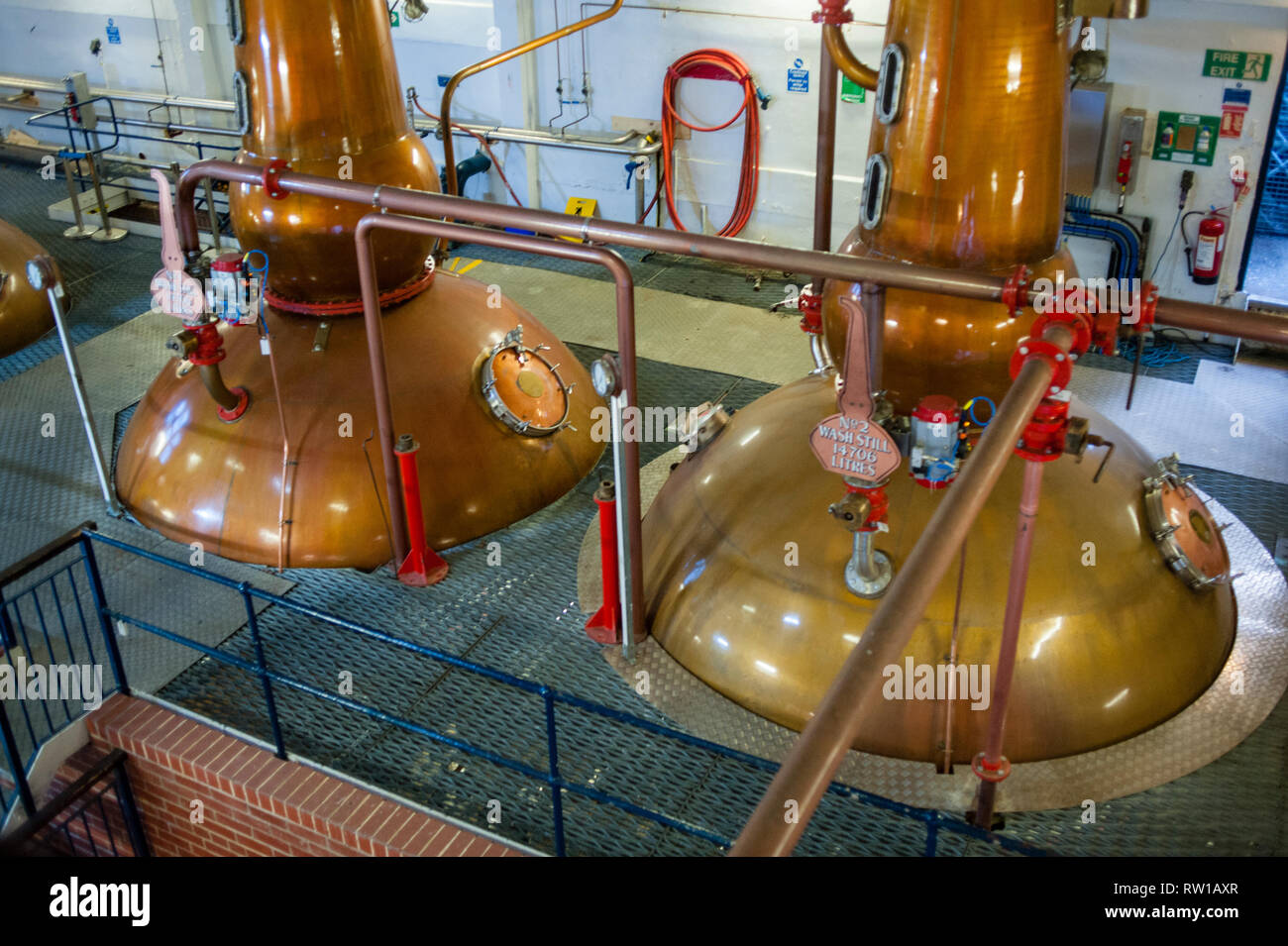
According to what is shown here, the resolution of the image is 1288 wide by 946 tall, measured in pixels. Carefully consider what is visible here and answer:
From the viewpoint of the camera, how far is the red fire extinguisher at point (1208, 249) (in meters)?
7.90

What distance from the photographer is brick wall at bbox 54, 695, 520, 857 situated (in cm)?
435

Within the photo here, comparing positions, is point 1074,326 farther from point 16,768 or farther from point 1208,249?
point 1208,249

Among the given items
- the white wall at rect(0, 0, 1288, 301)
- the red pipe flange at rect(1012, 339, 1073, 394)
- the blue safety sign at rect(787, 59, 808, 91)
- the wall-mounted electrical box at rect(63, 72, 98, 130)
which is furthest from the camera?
the wall-mounted electrical box at rect(63, 72, 98, 130)

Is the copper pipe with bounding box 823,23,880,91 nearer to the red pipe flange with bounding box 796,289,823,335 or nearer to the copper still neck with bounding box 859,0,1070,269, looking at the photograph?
the copper still neck with bounding box 859,0,1070,269

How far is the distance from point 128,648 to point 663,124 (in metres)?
6.26

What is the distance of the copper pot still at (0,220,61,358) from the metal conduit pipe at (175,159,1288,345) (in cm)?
353

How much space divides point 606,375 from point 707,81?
5.88 m

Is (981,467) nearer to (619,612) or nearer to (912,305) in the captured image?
(912,305)

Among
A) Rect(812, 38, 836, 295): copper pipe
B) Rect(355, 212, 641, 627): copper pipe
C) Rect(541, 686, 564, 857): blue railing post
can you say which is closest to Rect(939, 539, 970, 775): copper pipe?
Rect(355, 212, 641, 627): copper pipe

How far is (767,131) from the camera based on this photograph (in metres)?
9.52

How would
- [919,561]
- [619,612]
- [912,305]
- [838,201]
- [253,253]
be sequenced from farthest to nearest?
[838,201] < [253,253] < [619,612] < [912,305] < [919,561]

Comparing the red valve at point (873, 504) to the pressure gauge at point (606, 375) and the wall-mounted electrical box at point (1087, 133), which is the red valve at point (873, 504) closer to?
the pressure gauge at point (606, 375)
